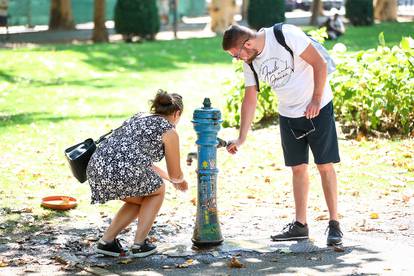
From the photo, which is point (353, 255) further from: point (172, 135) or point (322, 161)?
point (172, 135)

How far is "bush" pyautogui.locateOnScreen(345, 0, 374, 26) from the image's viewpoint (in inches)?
1298

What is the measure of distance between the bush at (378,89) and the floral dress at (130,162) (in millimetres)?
5104

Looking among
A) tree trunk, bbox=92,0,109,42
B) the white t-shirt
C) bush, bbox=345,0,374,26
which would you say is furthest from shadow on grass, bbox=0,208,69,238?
bush, bbox=345,0,374,26

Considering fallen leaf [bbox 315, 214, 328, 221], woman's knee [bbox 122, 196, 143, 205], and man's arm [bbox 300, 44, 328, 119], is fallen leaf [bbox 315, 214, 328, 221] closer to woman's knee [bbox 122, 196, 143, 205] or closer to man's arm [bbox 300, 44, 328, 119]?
man's arm [bbox 300, 44, 328, 119]

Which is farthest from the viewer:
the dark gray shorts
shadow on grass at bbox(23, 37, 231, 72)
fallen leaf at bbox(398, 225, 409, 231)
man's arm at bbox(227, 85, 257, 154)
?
shadow on grass at bbox(23, 37, 231, 72)

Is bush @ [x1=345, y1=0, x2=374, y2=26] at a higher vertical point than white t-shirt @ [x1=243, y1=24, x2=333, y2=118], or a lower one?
lower

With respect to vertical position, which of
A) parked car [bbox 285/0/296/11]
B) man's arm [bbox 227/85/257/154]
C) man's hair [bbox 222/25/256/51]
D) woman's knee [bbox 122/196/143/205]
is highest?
man's hair [bbox 222/25/256/51]

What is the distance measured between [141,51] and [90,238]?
59.4 ft

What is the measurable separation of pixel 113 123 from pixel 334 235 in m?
7.36

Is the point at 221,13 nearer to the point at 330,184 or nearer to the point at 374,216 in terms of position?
the point at 374,216

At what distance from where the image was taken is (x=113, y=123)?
45.1 ft

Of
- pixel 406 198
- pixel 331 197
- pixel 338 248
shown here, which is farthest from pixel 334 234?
pixel 406 198

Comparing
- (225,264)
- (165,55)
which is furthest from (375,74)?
(165,55)

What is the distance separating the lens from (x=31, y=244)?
7113 mm
